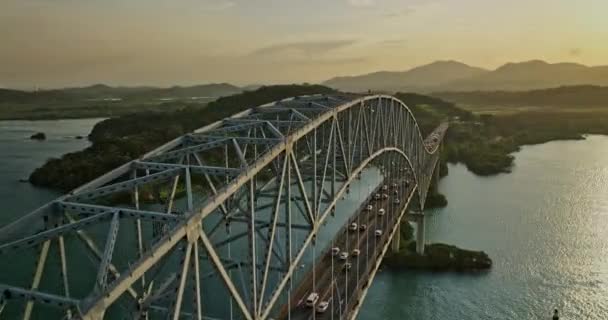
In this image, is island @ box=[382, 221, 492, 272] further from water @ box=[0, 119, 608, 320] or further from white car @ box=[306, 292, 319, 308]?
white car @ box=[306, 292, 319, 308]

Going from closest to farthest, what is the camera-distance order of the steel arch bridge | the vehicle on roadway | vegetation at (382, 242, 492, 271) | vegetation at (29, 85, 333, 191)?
the steel arch bridge < the vehicle on roadway < vegetation at (382, 242, 492, 271) < vegetation at (29, 85, 333, 191)

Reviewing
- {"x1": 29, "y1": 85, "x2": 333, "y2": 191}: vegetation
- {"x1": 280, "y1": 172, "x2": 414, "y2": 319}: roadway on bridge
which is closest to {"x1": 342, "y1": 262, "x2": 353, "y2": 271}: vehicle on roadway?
{"x1": 280, "y1": 172, "x2": 414, "y2": 319}: roadway on bridge

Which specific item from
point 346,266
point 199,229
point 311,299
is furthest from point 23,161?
point 199,229

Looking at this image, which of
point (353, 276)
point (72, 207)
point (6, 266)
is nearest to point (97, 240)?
point (6, 266)

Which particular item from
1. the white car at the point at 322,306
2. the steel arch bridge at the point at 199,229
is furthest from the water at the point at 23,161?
the white car at the point at 322,306

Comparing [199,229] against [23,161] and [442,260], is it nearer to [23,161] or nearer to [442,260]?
[442,260]

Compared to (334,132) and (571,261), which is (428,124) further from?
(334,132)
